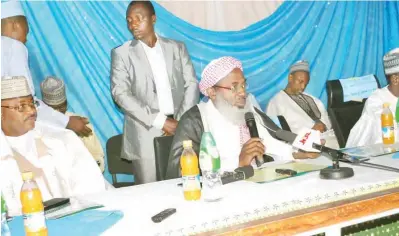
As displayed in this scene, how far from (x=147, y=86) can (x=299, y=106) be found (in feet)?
5.81

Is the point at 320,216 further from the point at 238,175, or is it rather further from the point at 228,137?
the point at 228,137

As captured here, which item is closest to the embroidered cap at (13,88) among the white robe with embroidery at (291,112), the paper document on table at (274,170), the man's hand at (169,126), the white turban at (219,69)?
the white turban at (219,69)

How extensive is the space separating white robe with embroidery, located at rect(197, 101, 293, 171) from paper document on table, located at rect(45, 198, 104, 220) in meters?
1.11

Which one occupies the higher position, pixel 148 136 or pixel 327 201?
pixel 148 136

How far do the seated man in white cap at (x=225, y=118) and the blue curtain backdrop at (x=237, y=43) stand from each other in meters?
1.76

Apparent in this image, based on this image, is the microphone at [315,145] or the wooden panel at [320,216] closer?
the wooden panel at [320,216]

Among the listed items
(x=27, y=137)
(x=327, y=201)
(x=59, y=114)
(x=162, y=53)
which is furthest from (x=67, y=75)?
(x=327, y=201)

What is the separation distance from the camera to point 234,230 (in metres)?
2.12

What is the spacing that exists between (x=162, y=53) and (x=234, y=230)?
2682 millimetres

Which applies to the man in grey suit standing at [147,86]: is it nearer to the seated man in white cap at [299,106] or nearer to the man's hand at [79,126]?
the man's hand at [79,126]

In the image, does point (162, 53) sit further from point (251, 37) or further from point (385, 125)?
point (385, 125)

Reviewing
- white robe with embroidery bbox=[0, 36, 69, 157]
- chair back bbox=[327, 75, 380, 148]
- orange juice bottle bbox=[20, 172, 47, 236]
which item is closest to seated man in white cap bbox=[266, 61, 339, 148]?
chair back bbox=[327, 75, 380, 148]

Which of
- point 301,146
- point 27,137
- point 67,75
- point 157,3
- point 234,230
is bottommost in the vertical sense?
point 234,230

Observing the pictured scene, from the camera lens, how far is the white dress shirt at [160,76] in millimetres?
4539
